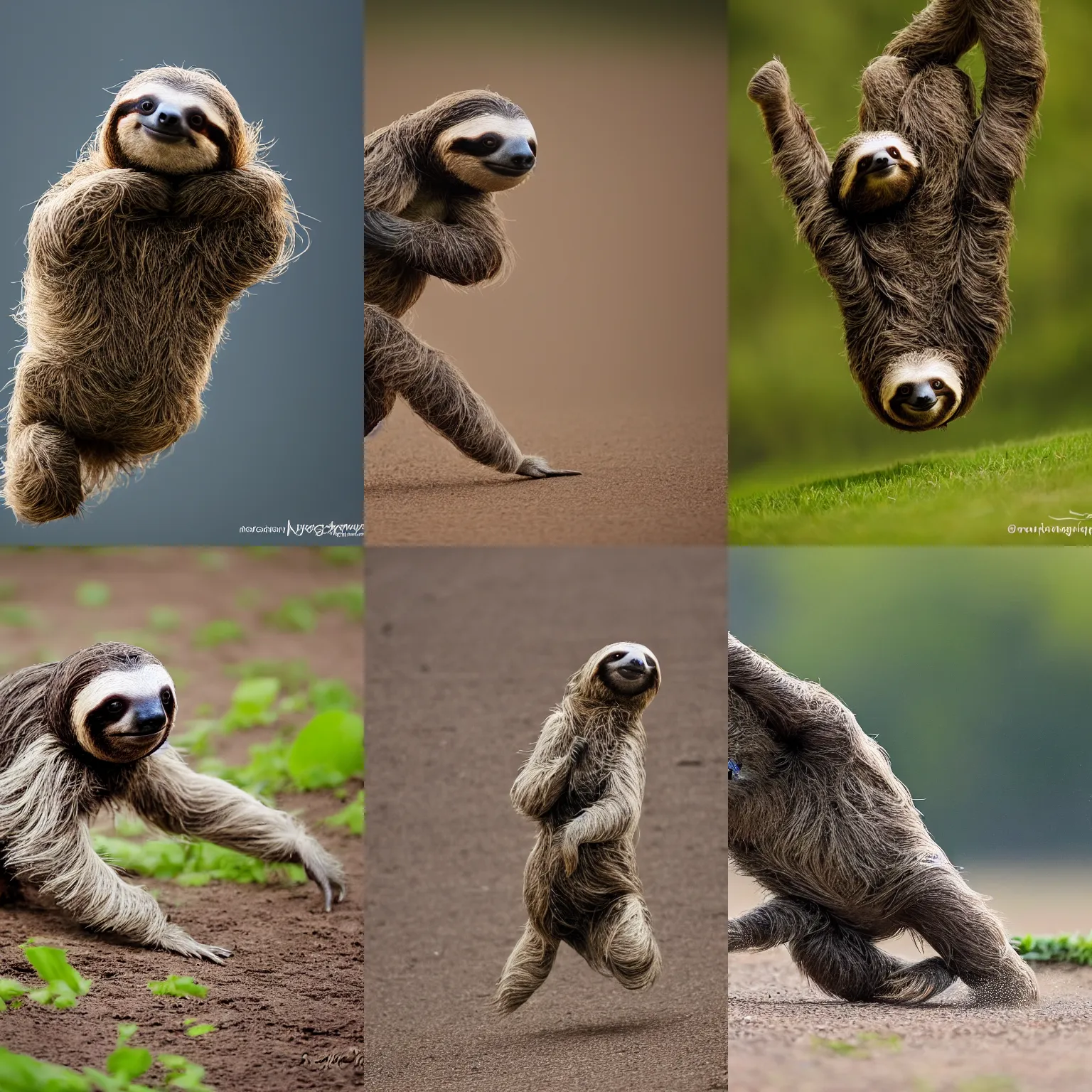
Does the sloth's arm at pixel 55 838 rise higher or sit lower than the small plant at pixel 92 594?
lower

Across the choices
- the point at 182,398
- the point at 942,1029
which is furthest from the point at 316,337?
the point at 942,1029

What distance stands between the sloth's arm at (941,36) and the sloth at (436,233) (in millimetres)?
884

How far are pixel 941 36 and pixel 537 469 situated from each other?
1323 millimetres

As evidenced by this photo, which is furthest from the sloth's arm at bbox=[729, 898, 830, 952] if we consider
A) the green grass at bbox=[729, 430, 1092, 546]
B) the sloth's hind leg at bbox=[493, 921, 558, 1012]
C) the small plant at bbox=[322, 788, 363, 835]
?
the small plant at bbox=[322, 788, 363, 835]

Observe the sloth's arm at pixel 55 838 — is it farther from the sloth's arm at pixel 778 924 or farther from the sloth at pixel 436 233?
the sloth's arm at pixel 778 924

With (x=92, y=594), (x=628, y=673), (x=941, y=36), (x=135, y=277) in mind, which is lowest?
(x=628, y=673)

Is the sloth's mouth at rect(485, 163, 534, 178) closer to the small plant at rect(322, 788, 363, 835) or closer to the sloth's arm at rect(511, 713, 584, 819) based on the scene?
the sloth's arm at rect(511, 713, 584, 819)

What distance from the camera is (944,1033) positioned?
110 inches

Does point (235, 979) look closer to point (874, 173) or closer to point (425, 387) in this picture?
point (425, 387)

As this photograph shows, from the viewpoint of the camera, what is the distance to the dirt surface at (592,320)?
9.49 ft

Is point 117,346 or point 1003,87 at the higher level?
point 1003,87

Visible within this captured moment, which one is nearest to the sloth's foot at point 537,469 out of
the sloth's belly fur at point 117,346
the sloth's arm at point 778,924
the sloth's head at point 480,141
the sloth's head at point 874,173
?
the sloth's head at point 480,141

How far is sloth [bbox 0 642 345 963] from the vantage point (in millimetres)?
2686

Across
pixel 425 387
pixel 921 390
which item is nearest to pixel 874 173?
pixel 921 390
